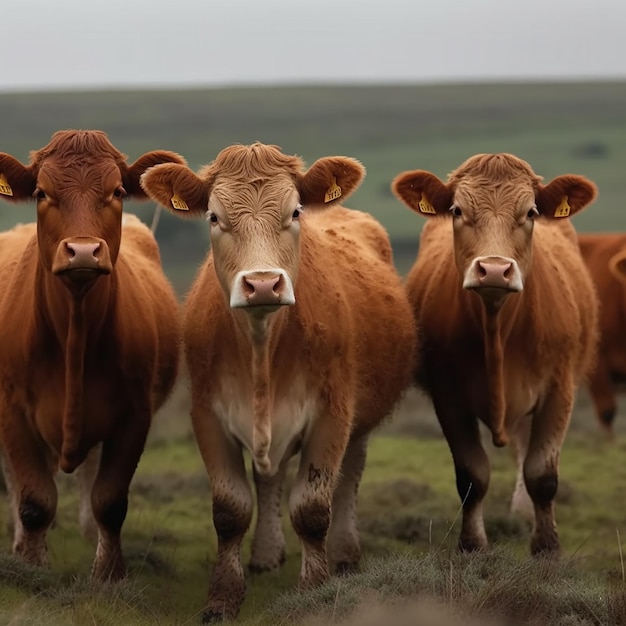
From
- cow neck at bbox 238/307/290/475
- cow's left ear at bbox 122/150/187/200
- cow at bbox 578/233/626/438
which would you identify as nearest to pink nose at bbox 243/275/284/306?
Answer: cow neck at bbox 238/307/290/475

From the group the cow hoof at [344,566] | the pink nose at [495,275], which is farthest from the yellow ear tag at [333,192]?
the cow hoof at [344,566]

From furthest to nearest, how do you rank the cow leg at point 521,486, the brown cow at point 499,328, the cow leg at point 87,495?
the cow leg at point 521,486 < the cow leg at point 87,495 < the brown cow at point 499,328

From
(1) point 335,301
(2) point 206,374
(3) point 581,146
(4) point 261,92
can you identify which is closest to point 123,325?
(2) point 206,374

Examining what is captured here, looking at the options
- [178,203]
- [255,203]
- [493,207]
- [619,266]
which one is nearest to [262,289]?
[255,203]

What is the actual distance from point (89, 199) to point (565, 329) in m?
3.32

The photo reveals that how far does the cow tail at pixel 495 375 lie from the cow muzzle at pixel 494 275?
25.2 inches

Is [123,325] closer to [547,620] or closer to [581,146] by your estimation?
[547,620]

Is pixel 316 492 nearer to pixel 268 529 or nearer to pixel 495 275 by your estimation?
pixel 495 275

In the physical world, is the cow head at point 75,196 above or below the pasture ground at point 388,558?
above

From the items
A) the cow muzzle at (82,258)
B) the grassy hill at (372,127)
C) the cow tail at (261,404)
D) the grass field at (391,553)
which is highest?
the grassy hill at (372,127)

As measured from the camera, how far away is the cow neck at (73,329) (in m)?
7.66

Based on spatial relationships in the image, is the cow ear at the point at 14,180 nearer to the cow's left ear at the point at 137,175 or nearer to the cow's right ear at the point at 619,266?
the cow's left ear at the point at 137,175

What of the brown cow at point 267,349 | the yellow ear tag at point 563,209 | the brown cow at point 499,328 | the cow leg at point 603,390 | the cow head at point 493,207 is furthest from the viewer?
the cow leg at point 603,390

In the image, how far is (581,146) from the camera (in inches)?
3423
